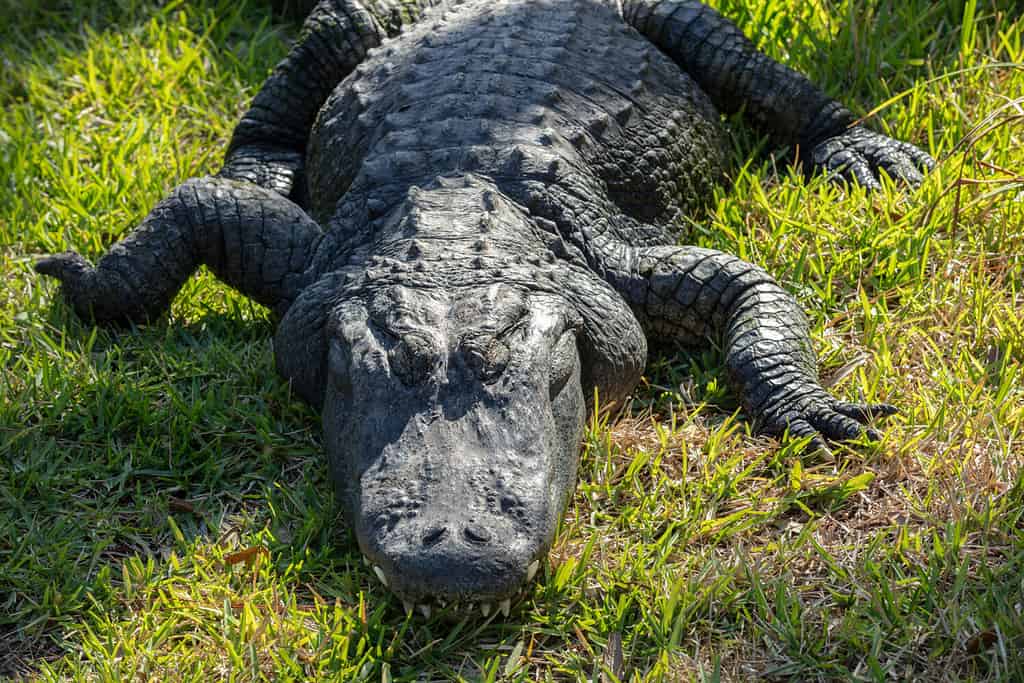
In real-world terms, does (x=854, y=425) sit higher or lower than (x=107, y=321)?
Result: higher

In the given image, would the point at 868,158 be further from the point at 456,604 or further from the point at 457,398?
the point at 456,604

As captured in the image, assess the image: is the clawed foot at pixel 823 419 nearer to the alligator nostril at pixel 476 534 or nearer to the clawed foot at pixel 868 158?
the alligator nostril at pixel 476 534

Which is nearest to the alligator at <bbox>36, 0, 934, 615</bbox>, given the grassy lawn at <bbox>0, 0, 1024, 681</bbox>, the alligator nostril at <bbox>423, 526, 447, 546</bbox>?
the alligator nostril at <bbox>423, 526, 447, 546</bbox>

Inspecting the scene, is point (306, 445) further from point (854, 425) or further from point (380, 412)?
point (854, 425)

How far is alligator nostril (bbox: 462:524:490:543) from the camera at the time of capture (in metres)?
2.47

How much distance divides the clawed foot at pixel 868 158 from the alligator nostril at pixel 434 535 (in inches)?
102

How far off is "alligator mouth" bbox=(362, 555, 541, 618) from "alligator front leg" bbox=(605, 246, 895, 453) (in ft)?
3.53

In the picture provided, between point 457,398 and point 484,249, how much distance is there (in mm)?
663

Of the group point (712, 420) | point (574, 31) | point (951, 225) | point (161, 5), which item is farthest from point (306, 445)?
point (161, 5)

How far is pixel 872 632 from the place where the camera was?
2609 millimetres

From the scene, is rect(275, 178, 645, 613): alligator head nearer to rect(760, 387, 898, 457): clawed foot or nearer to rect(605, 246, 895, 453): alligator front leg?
rect(605, 246, 895, 453): alligator front leg

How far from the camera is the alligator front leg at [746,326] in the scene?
10.8 ft

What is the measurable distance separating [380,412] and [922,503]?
56.3 inches

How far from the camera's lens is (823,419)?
3273mm
